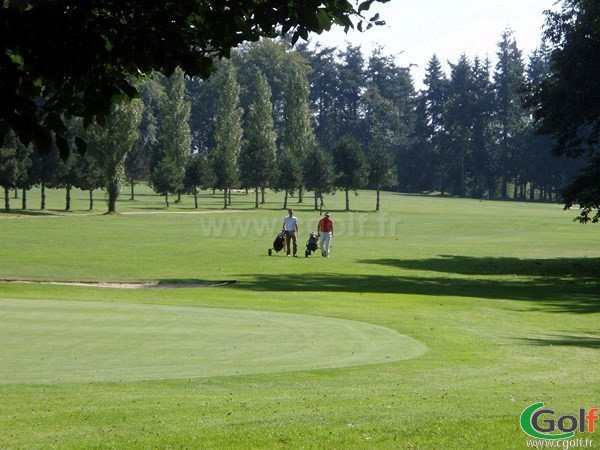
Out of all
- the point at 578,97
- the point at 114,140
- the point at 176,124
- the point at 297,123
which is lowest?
the point at 114,140

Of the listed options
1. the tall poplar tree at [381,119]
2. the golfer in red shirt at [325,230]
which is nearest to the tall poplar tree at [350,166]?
the tall poplar tree at [381,119]

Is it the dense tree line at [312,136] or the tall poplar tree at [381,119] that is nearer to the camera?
the dense tree line at [312,136]

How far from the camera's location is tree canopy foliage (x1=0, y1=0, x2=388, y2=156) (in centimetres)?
784

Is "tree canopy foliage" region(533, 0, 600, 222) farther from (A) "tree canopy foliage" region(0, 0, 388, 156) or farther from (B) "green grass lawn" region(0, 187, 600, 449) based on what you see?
(A) "tree canopy foliage" region(0, 0, 388, 156)

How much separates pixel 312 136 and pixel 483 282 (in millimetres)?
104093

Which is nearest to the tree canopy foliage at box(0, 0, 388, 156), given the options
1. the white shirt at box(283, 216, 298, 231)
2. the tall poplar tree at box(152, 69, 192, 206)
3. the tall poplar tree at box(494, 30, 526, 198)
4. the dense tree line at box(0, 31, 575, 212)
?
the white shirt at box(283, 216, 298, 231)

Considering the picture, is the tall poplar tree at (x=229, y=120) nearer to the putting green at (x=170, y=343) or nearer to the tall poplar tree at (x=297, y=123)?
the tall poplar tree at (x=297, y=123)

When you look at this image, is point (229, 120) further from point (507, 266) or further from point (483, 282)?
point (483, 282)

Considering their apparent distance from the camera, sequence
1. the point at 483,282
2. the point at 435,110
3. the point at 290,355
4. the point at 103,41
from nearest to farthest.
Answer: the point at 103,41
the point at 290,355
the point at 483,282
the point at 435,110

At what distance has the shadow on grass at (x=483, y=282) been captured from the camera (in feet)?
107

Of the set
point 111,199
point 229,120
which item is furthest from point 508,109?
point 111,199

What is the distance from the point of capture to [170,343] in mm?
15578

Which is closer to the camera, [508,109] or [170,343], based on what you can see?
[170,343]

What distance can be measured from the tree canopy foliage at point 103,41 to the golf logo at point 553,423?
160 inches
